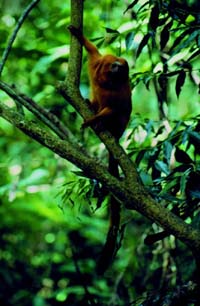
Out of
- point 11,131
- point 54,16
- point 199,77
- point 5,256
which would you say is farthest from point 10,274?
point 199,77

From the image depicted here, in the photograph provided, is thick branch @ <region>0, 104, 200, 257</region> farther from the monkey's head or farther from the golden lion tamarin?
the monkey's head

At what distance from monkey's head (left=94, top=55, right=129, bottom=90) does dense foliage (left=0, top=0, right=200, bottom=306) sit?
0.29ft

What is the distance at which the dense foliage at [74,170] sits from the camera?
11.5ft

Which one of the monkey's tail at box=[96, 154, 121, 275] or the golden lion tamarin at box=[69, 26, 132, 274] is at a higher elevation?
the golden lion tamarin at box=[69, 26, 132, 274]

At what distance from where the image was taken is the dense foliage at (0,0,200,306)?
11.5ft

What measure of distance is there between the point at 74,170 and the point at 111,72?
1163 millimetres

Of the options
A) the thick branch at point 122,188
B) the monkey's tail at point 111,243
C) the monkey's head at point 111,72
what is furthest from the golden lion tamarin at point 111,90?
the thick branch at point 122,188

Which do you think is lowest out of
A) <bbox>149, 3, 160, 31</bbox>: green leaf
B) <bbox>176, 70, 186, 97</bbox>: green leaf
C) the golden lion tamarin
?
<bbox>176, 70, 186, 97</bbox>: green leaf

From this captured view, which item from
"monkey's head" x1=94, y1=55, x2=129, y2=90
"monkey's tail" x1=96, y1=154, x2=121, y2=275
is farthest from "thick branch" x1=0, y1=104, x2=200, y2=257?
"monkey's head" x1=94, y1=55, x2=129, y2=90

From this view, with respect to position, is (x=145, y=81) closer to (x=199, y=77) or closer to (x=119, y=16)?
(x=199, y=77)

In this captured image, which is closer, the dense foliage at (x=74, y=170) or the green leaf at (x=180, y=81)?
the green leaf at (x=180, y=81)

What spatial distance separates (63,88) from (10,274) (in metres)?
3.84

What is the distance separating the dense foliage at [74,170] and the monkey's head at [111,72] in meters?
0.09

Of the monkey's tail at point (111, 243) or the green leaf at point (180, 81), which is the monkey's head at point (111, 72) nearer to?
the green leaf at point (180, 81)
